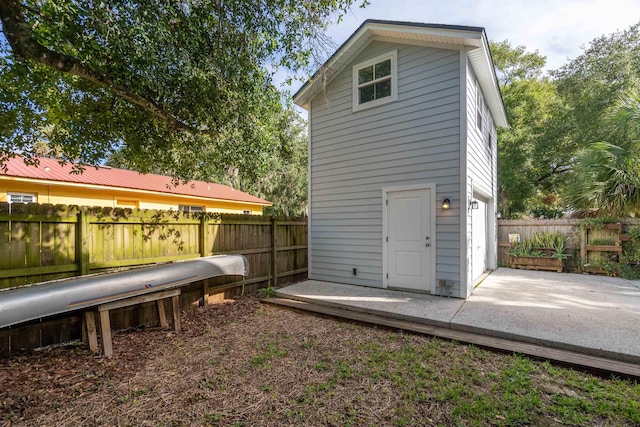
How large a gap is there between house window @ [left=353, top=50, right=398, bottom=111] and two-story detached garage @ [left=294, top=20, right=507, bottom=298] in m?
0.02

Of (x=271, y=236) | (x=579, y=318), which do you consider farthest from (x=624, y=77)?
(x=271, y=236)

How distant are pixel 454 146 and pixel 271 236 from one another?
13.3ft

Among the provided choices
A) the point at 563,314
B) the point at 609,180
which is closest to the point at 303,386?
the point at 563,314

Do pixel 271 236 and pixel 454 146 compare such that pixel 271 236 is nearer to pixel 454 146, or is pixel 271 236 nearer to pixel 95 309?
pixel 95 309

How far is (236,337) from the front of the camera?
3.70m

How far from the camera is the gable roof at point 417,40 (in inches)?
186

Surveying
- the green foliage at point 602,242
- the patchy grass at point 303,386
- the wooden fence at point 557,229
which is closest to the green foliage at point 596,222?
the wooden fence at point 557,229

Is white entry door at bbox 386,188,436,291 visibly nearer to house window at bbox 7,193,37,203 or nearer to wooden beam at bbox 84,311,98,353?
wooden beam at bbox 84,311,98,353

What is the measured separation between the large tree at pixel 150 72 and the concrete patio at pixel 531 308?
3.33 m

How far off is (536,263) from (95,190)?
553 inches

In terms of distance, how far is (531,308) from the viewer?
14.2 feet

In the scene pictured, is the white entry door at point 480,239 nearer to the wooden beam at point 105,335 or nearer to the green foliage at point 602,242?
the green foliage at point 602,242

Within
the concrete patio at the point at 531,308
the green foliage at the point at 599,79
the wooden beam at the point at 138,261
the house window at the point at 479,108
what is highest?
the green foliage at the point at 599,79

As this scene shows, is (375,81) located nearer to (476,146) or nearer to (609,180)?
(476,146)
